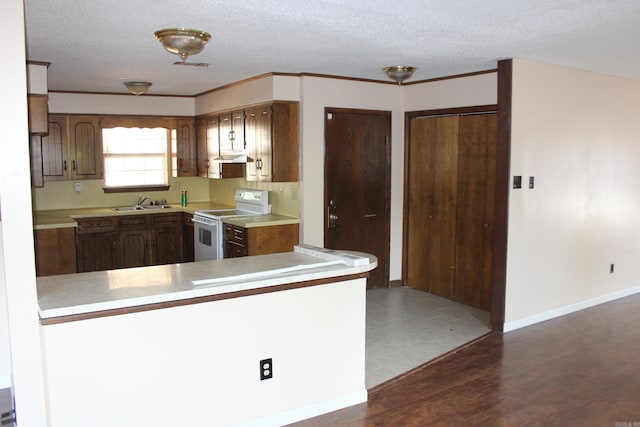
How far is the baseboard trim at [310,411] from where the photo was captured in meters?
3.04

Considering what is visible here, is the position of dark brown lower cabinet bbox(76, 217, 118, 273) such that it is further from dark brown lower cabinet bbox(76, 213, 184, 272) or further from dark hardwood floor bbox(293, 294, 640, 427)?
dark hardwood floor bbox(293, 294, 640, 427)

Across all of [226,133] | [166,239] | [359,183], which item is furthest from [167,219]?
[359,183]

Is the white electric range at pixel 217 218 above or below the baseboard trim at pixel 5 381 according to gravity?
above

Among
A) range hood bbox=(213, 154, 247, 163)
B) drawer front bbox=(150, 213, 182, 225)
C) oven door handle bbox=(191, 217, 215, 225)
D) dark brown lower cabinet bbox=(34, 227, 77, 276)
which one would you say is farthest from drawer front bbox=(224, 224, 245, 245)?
dark brown lower cabinet bbox=(34, 227, 77, 276)

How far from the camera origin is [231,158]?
244 inches

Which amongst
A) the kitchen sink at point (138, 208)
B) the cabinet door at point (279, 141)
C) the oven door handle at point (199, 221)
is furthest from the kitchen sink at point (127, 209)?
the cabinet door at point (279, 141)

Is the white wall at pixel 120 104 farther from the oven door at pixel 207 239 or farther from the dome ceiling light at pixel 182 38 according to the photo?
the dome ceiling light at pixel 182 38

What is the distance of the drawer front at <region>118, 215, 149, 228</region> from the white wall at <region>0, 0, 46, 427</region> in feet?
14.5

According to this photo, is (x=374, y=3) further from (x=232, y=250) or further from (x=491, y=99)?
(x=232, y=250)

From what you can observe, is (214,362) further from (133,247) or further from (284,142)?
(133,247)

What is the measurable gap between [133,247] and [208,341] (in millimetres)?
4218

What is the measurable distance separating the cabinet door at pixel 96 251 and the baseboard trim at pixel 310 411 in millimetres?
4117

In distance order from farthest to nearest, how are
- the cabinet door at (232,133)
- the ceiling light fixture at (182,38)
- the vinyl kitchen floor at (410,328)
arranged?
the cabinet door at (232,133) < the vinyl kitchen floor at (410,328) < the ceiling light fixture at (182,38)

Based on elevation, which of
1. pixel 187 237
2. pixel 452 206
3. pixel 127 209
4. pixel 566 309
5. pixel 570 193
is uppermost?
Answer: pixel 570 193
